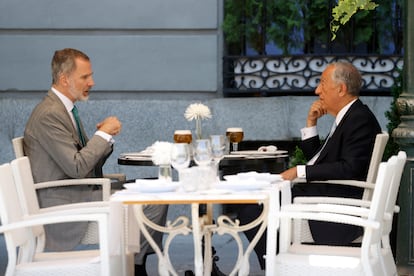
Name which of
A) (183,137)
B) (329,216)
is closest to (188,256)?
(183,137)

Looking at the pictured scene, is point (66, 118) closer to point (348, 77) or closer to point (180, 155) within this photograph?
point (180, 155)

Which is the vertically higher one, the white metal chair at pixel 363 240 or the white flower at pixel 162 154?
the white flower at pixel 162 154

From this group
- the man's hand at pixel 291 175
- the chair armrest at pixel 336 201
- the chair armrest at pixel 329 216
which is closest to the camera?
the chair armrest at pixel 329 216

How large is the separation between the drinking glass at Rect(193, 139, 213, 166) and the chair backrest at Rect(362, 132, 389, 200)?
145 centimetres

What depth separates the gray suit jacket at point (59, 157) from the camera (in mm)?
7086

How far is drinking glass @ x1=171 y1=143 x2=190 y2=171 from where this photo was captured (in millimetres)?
6160

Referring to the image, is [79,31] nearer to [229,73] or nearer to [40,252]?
[229,73]

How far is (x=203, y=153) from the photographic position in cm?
621

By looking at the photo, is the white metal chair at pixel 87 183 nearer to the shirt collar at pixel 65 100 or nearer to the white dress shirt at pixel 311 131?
the shirt collar at pixel 65 100

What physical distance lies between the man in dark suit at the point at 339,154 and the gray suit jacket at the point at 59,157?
3.33 feet

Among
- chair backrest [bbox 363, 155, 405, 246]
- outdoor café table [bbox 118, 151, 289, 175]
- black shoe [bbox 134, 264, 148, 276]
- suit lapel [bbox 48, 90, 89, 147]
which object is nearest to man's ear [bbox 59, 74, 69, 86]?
suit lapel [bbox 48, 90, 89, 147]

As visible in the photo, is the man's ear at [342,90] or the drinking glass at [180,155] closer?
the drinking glass at [180,155]

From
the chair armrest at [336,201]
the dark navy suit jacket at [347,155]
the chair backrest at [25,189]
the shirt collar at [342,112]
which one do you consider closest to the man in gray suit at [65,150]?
the chair backrest at [25,189]

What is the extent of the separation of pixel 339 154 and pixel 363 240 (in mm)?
1717
